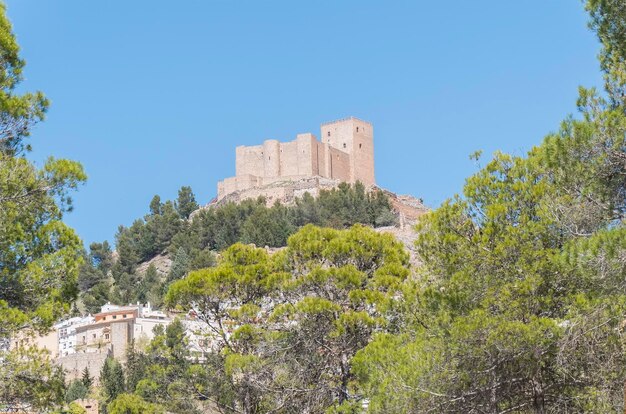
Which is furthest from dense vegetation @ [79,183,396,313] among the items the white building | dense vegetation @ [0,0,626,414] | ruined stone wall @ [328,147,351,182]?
dense vegetation @ [0,0,626,414]

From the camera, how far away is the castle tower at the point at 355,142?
92.7 meters

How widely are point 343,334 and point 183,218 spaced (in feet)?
235

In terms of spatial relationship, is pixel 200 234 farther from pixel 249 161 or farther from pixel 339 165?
pixel 339 165

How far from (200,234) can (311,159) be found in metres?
14.6

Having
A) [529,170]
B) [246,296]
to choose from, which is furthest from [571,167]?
[246,296]

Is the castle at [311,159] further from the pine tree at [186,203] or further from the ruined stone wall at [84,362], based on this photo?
the ruined stone wall at [84,362]

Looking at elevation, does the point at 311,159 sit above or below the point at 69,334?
above

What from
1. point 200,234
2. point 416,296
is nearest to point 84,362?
point 200,234

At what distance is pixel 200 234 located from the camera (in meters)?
78.2

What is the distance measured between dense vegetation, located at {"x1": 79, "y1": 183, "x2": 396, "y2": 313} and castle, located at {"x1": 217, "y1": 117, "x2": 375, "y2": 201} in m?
6.34

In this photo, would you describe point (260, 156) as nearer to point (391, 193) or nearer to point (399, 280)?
point (391, 193)

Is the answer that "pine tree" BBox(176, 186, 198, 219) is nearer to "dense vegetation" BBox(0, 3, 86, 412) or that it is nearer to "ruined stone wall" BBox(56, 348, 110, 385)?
"ruined stone wall" BBox(56, 348, 110, 385)

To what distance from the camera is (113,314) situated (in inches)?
2586

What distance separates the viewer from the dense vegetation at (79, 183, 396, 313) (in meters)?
71.3
